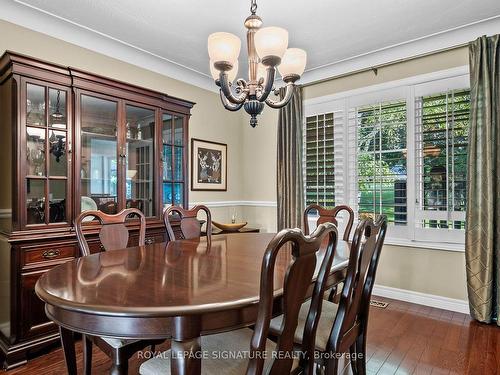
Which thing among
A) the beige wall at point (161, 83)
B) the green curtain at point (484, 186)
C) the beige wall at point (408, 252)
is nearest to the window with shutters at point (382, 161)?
the beige wall at point (408, 252)

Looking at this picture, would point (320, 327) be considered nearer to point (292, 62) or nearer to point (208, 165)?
point (292, 62)

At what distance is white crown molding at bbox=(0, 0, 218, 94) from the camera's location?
256 cm

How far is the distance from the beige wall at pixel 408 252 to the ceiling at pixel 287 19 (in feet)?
0.62

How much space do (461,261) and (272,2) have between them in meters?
2.94

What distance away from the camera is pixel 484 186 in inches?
109

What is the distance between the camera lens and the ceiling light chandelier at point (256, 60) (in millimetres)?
1916

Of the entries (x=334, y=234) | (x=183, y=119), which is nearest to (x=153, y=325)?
(x=334, y=234)

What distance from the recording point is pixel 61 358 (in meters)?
2.21

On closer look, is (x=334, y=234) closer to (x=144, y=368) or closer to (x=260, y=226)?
(x=144, y=368)

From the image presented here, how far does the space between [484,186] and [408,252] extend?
987mm

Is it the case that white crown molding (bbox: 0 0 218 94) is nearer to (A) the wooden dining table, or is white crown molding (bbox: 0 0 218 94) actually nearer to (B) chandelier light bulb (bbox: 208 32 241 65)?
(B) chandelier light bulb (bbox: 208 32 241 65)

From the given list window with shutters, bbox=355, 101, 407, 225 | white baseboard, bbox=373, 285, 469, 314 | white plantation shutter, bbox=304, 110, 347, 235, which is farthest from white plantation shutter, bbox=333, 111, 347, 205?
white baseboard, bbox=373, 285, 469, 314

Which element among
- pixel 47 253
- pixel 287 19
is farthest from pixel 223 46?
pixel 47 253

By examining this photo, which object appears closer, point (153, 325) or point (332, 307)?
point (153, 325)
